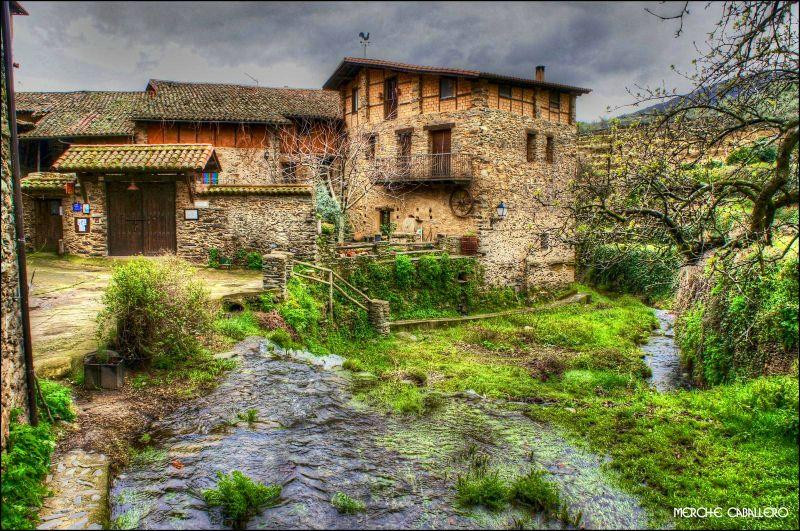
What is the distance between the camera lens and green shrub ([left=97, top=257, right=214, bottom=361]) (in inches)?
320

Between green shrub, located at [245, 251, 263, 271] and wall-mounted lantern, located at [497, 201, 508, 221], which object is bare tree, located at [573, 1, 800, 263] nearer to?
green shrub, located at [245, 251, 263, 271]

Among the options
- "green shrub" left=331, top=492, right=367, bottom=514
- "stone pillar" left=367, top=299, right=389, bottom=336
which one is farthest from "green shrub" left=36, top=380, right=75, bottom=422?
"stone pillar" left=367, top=299, right=389, bottom=336

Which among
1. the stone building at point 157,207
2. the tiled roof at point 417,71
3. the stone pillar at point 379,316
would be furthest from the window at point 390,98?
the stone pillar at point 379,316

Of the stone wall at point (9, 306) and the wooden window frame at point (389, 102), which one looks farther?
the wooden window frame at point (389, 102)

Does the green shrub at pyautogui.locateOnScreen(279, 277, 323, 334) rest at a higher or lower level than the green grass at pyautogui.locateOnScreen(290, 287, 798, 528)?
higher

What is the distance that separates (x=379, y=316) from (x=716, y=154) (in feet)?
30.6

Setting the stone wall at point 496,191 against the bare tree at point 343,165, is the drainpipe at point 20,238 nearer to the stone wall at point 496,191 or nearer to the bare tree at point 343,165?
the bare tree at point 343,165

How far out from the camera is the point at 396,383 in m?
10.3

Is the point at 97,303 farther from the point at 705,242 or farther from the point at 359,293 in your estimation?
the point at 705,242

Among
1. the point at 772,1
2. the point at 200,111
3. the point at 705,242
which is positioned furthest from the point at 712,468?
the point at 200,111

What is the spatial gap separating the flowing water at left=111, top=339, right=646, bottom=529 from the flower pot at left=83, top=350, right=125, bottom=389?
1084mm

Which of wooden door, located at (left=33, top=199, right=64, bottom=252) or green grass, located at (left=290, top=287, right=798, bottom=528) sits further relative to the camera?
wooden door, located at (left=33, top=199, right=64, bottom=252)

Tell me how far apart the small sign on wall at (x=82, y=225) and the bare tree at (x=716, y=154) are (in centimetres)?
1373

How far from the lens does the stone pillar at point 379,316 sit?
14.7 meters
